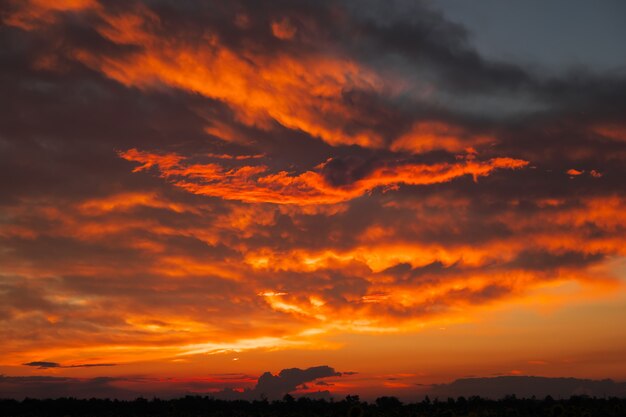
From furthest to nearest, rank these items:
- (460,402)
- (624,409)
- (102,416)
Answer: (102,416) < (460,402) < (624,409)

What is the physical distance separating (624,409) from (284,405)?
7388 cm

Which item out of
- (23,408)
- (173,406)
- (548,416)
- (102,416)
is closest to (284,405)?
(173,406)

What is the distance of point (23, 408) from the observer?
137000 mm

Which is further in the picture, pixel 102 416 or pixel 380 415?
pixel 102 416

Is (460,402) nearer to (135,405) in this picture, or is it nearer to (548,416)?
(548,416)

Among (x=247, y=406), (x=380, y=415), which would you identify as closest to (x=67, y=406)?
(x=247, y=406)

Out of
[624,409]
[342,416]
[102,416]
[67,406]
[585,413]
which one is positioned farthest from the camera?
[67,406]

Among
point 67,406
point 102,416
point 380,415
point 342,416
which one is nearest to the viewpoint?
point 380,415

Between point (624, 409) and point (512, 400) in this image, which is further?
point (512, 400)

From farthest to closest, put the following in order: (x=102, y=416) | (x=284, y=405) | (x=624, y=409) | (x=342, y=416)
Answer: (x=284, y=405) → (x=102, y=416) → (x=342, y=416) → (x=624, y=409)

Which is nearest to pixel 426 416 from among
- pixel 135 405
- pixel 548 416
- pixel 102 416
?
Result: pixel 548 416

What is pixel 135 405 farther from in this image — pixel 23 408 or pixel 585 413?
pixel 585 413

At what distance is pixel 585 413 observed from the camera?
69938 mm

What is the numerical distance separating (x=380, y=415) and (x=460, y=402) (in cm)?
3321
